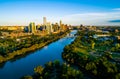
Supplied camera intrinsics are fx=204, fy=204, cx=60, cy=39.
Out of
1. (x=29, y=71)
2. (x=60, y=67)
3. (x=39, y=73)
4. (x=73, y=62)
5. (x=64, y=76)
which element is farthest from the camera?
(x=73, y=62)

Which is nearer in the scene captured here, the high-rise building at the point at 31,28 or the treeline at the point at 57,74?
the treeline at the point at 57,74

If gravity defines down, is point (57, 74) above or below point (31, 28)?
above

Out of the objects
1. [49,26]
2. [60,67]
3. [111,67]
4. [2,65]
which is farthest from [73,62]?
[49,26]

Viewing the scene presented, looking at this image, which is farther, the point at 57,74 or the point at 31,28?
the point at 31,28

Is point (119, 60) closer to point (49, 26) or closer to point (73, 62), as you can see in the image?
point (73, 62)

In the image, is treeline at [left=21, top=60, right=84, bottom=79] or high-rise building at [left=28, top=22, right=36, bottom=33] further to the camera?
high-rise building at [left=28, top=22, right=36, bottom=33]

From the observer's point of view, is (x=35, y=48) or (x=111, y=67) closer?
(x=111, y=67)

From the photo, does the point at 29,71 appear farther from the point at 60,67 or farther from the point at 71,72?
the point at 71,72

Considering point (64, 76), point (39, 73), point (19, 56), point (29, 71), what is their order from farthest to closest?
1. point (19, 56)
2. point (29, 71)
3. point (39, 73)
4. point (64, 76)

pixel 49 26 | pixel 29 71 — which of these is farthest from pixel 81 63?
pixel 49 26
